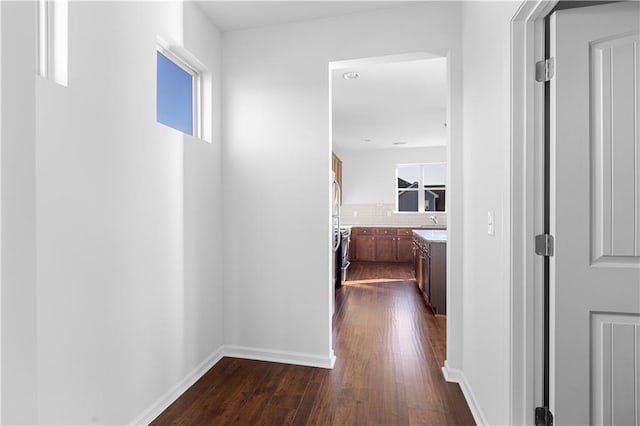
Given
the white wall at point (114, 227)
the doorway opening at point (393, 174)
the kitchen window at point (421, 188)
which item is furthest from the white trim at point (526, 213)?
the kitchen window at point (421, 188)

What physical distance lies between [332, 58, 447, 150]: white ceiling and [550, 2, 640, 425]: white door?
2.20 metres

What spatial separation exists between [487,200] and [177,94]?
2.17 meters

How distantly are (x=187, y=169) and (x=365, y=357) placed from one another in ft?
6.50

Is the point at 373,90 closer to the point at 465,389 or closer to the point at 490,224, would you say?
the point at 490,224

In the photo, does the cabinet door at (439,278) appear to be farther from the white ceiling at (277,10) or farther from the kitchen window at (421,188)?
the kitchen window at (421,188)

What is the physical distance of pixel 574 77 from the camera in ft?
4.31

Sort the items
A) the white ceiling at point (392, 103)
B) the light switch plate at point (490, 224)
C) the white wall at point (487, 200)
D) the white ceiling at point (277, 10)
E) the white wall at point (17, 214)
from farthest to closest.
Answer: the white ceiling at point (392, 103)
the white ceiling at point (277, 10)
the light switch plate at point (490, 224)
the white wall at point (487, 200)
the white wall at point (17, 214)

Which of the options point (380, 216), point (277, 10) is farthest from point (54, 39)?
point (380, 216)

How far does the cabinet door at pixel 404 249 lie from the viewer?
7.44 meters

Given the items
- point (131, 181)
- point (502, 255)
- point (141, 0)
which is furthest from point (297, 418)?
point (141, 0)

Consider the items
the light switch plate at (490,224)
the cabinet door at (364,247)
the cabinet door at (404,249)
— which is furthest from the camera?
the cabinet door at (364,247)

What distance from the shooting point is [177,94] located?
2.42m

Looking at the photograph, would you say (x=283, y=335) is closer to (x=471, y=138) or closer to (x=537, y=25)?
(x=471, y=138)

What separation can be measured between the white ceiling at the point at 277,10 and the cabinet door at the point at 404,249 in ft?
18.4
